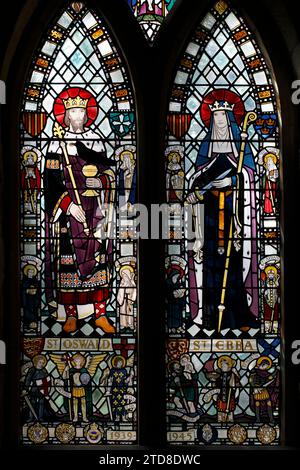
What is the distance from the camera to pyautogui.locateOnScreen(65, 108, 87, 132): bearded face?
4.54 metres

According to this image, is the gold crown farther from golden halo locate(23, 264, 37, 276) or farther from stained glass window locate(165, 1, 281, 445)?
golden halo locate(23, 264, 37, 276)

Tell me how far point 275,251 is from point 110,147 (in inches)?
38.7

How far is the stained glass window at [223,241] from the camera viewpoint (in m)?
4.41

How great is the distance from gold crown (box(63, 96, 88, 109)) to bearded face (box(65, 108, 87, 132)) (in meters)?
0.02

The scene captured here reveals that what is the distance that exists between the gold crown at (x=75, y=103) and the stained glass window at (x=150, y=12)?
1.56ft

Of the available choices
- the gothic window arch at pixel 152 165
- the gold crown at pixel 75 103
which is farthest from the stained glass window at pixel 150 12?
the gold crown at pixel 75 103

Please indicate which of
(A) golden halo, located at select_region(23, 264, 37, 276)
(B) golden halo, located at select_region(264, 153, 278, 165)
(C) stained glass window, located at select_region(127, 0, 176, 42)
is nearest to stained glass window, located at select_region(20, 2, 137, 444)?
(A) golden halo, located at select_region(23, 264, 37, 276)

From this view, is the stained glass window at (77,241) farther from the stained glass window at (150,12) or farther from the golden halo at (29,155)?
the stained glass window at (150,12)

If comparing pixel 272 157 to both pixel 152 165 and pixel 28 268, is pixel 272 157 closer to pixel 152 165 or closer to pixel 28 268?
pixel 152 165

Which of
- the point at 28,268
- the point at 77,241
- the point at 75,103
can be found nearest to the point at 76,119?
the point at 75,103

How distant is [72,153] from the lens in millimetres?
4523

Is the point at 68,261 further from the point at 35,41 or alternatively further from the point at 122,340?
the point at 35,41

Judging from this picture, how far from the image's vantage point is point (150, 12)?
182 inches
